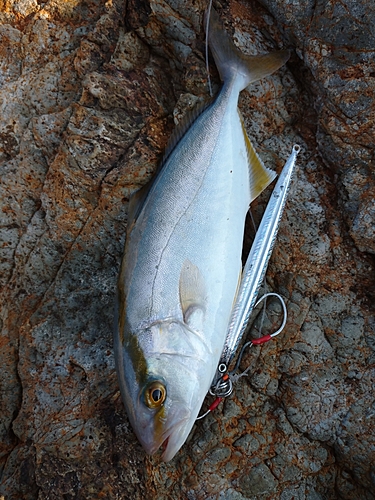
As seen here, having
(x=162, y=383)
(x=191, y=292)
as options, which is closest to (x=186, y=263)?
(x=191, y=292)

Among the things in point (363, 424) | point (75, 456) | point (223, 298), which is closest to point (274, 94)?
point (223, 298)

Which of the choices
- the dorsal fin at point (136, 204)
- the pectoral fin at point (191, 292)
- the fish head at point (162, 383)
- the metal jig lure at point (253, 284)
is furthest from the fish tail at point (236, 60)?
the fish head at point (162, 383)

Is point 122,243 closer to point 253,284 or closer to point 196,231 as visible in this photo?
point 196,231

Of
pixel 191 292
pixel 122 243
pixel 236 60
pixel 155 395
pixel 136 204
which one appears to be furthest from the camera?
pixel 122 243

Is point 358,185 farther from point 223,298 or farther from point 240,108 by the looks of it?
point 223,298

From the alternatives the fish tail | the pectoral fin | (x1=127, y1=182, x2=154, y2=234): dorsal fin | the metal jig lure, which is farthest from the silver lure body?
(x1=127, y1=182, x2=154, y2=234): dorsal fin

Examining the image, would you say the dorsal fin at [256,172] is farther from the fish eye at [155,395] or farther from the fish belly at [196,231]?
the fish eye at [155,395]

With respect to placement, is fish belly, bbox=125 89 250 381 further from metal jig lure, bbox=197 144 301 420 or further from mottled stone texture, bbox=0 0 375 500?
mottled stone texture, bbox=0 0 375 500

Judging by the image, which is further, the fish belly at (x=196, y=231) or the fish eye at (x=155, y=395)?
the fish belly at (x=196, y=231)
